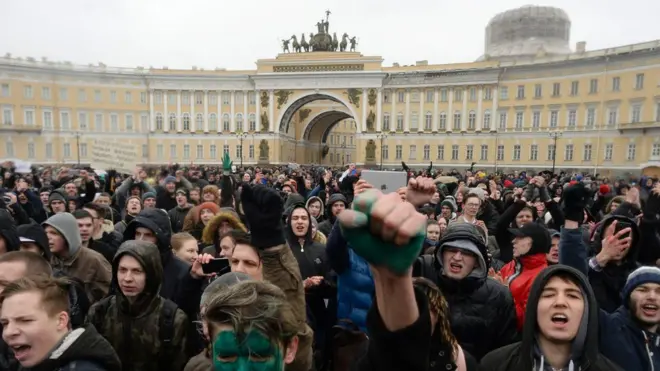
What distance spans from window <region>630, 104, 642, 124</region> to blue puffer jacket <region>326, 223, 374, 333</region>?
1763 inches

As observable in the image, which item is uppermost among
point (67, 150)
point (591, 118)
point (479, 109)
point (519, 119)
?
point (479, 109)

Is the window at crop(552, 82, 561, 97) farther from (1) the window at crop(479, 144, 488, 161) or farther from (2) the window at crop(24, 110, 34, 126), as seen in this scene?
(2) the window at crop(24, 110, 34, 126)

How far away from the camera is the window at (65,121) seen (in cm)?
4503

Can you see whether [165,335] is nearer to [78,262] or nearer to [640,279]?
[78,262]

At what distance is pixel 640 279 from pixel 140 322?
3264 millimetres

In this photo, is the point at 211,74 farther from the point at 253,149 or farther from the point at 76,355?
the point at 76,355

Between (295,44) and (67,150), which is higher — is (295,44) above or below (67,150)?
above

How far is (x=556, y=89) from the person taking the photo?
43.1 m

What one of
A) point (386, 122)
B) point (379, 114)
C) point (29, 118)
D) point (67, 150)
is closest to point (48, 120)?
point (29, 118)

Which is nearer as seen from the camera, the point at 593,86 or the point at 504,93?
the point at 593,86

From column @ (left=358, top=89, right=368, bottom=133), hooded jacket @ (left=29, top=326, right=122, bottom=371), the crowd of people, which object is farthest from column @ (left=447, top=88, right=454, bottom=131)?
hooded jacket @ (left=29, top=326, right=122, bottom=371)

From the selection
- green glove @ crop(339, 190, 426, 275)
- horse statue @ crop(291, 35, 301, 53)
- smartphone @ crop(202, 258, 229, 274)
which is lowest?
smartphone @ crop(202, 258, 229, 274)

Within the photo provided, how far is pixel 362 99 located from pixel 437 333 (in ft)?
160

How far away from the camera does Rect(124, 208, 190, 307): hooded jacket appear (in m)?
3.63
